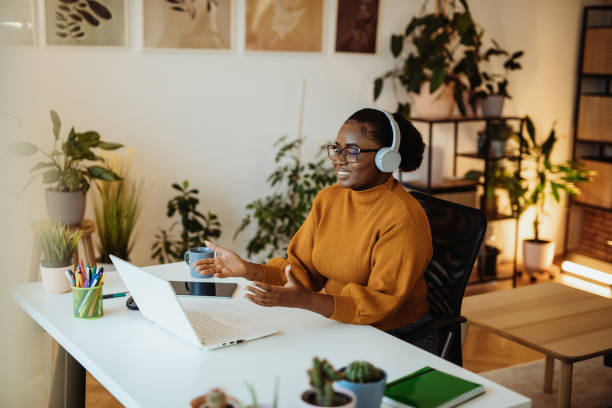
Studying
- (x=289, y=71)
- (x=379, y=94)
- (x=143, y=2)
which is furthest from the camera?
(x=379, y=94)

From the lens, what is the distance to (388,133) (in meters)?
1.99

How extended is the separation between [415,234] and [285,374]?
0.63 metres

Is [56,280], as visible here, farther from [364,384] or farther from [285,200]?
[285,200]

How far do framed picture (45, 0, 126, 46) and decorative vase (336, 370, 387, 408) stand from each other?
261 cm

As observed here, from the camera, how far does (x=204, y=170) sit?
12.5 ft

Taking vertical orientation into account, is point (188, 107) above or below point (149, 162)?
above

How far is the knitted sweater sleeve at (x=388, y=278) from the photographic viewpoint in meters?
1.75

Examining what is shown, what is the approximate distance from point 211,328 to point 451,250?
31.6 inches

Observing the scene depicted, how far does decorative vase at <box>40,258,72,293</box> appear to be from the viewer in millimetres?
1921

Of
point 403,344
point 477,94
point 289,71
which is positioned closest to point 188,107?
point 289,71

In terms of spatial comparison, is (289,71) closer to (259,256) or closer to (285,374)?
(259,256)

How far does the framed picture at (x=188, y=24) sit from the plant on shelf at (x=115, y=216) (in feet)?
2.11

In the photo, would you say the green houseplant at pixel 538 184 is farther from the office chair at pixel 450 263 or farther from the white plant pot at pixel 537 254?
the office chair at pixel 450 263

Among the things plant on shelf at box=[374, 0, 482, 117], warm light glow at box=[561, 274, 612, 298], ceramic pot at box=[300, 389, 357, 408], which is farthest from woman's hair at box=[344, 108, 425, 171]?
warm light glow at box=[561, 274, 612, 298]
